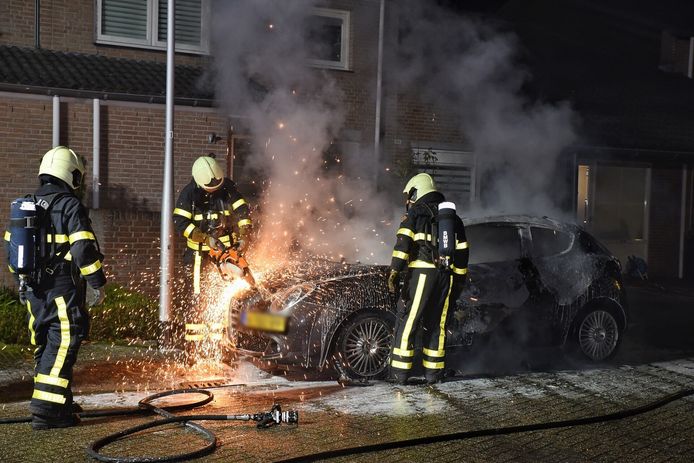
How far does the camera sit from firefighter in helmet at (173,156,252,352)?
8352 mm

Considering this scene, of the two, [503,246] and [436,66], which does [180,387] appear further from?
[436,66]

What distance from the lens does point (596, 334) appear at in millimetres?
8297

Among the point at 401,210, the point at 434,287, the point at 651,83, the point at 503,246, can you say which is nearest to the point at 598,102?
the point at 651,83

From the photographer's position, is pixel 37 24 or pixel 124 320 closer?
pixel 124 320

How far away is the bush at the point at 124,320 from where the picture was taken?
30.6 ft

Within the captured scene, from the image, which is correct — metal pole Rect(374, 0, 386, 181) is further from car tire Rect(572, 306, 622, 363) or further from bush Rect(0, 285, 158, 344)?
car tire Rect(572, 306, 622, 363)

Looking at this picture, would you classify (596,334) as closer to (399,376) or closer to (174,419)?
(399,376)

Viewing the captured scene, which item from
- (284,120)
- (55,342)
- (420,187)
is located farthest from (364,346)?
(284,120)

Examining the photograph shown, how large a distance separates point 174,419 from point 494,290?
11.4ft

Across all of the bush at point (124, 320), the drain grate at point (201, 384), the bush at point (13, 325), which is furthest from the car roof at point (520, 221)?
the bush at point (13, 325)

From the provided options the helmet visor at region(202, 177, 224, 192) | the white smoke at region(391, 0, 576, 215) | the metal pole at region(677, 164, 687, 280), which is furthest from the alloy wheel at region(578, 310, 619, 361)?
the metal pole at region(677, 164, 687, 280)

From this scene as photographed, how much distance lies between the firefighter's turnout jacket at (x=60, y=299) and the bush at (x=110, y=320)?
3352 millimetres

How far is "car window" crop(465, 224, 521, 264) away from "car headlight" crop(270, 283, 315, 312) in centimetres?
198

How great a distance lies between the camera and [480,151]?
1409 cm
